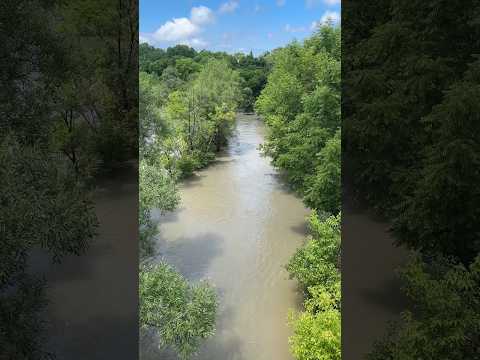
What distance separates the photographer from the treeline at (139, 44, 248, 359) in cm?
1005

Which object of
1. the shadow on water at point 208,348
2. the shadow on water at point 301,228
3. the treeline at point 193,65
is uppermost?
the treeline at point 193,65

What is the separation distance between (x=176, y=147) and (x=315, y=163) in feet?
27.8

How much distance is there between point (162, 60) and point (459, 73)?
17.9 m

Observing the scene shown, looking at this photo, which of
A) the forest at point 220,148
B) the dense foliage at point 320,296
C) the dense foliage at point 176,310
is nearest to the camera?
the dense foliage at point 320,296

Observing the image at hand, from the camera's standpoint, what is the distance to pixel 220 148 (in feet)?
89.6

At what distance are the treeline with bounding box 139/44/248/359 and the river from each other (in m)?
1.12

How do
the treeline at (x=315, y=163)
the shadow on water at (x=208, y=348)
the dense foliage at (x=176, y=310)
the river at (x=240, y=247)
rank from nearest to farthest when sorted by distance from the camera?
the treeline at (x=315, y=163)
the dense foliage at (x=176, y=310)
the shadow on water at (x=208, y=348)
the river at (x=240, y=247)

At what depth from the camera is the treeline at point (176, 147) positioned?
10047 millimetres

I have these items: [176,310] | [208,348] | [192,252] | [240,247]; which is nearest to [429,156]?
[176,310]

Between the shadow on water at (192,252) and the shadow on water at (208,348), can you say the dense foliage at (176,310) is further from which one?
the shadow on water at (192,252)

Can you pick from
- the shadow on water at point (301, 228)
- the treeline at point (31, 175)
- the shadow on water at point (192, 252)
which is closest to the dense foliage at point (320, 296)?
the shadow on water at point (192, 252)

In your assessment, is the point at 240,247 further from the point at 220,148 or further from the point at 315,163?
the point at 220,148

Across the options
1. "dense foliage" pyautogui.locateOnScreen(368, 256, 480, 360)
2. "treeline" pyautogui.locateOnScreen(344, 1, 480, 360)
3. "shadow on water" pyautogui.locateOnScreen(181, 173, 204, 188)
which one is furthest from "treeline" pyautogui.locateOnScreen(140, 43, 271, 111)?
"dense foliage" pyautogui.locateOnScreen(368, 256, 480, 360)

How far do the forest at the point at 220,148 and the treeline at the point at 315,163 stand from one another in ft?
0.10
